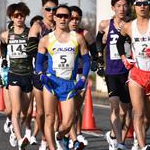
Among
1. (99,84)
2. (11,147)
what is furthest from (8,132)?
(99,84)

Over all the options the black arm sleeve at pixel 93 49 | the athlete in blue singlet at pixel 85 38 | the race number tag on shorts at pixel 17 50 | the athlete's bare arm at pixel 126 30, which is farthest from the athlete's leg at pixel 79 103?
the athlete's bare arm at pixel 126 30

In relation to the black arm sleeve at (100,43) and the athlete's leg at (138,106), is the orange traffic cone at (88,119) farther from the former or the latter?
the athlete's leg at (138,106)

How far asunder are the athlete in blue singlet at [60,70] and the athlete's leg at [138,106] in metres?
0.65

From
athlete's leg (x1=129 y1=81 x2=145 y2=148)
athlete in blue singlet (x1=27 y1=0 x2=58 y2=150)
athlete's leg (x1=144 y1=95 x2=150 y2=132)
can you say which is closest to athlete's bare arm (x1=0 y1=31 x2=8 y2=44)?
athlete in blue singlet (x1=27 y1=0 x2=58 y2=150)

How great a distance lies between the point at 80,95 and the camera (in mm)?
12859

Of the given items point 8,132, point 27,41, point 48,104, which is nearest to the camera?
point 48,104

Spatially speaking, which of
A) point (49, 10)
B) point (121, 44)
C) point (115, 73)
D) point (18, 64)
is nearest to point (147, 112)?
point (121, 44)

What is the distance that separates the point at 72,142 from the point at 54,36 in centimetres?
215

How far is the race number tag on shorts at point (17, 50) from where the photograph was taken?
41.5 ft

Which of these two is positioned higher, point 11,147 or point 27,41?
point 27,41

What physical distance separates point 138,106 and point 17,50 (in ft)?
7.87

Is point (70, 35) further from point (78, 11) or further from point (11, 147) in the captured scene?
point (11, 147)

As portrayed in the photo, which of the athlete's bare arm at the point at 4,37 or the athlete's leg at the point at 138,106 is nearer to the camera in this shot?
the athlete's leg at the point at 138,106

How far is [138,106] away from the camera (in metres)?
11.1
